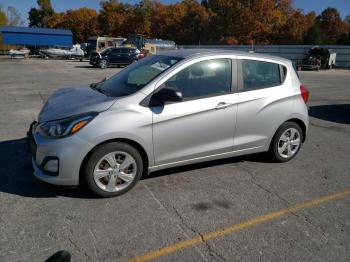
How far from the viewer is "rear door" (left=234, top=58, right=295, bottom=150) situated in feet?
16.1

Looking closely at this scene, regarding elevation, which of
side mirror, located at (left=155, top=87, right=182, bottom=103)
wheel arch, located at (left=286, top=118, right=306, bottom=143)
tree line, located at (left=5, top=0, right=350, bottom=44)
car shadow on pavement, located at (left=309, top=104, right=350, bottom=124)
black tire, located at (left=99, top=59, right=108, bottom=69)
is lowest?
black tire, located at (left=99, top=59, right=108, bottom=69)

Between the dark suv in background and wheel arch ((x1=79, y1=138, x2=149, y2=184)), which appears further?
the dark suv in background

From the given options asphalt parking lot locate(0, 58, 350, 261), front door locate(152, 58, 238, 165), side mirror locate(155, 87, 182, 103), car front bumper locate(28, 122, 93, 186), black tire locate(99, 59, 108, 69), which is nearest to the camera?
asphalt parking lot locate(0, 58, 350, 261)

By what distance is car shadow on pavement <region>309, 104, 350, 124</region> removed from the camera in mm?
9077

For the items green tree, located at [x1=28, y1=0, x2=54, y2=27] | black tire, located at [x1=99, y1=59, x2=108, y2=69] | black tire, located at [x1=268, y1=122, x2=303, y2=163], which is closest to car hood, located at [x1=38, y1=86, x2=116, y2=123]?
black tire, located at [x1=268, y1=122, x2=303, y2=163]

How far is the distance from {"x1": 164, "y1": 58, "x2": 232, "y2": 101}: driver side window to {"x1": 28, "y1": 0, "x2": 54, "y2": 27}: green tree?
93171 mm

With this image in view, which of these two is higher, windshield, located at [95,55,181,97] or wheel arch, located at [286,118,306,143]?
windshield, located at [95,55,181,97]

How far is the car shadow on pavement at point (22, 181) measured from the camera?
4.23m

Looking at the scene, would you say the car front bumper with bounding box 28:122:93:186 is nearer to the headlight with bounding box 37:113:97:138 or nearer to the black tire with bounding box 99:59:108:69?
the headlight with bounding box 37:113:97:138

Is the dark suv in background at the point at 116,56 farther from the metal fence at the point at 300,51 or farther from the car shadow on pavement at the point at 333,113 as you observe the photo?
the car shadow on pavement at the point at 333,113

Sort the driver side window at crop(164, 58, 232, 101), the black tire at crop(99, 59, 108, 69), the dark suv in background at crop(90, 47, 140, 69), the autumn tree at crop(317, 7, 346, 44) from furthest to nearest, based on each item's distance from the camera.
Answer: the autumn tree at crop(317, 7, 346, 44), the dark suv in background at crop(90, 47, 140, 69), the black tire at crop(99, 59, 108, 69), the driver side window at crop(164, 58, 232, 101)

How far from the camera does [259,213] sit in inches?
155

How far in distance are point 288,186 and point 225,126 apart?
1.10 metres

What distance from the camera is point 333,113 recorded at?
388 inches
